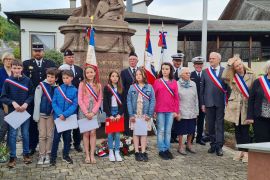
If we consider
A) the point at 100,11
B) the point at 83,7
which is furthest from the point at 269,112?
the point at 83,7

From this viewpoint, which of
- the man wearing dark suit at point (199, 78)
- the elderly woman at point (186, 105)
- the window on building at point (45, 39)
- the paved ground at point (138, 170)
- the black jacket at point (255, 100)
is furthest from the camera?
the window on building at point (45, 39)

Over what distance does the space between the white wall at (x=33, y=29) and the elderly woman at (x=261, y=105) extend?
18.0 metres

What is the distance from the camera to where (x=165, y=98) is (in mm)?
6535

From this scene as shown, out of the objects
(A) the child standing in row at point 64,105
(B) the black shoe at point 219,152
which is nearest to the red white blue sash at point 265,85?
(B) the black shoe at point 219,152

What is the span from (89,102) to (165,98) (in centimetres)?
140

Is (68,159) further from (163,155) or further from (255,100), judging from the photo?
(255,100)

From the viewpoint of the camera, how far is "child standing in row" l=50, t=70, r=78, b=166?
600 centimetres

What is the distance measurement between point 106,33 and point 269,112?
3982mm

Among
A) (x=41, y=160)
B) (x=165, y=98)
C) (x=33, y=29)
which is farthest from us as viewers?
(x=33, y=29)

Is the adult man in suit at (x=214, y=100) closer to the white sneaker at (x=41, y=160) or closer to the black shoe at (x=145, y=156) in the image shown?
the black shoe at (x=145, y=156)

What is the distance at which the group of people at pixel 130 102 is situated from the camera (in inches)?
234

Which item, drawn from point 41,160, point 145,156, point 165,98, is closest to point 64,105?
point 41,160

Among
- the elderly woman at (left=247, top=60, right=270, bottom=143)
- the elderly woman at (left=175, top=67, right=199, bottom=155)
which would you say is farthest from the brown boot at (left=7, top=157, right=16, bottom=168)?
the elderly woman at (left=247, top=60, right=270, bottom=143)

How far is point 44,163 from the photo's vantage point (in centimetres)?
607
